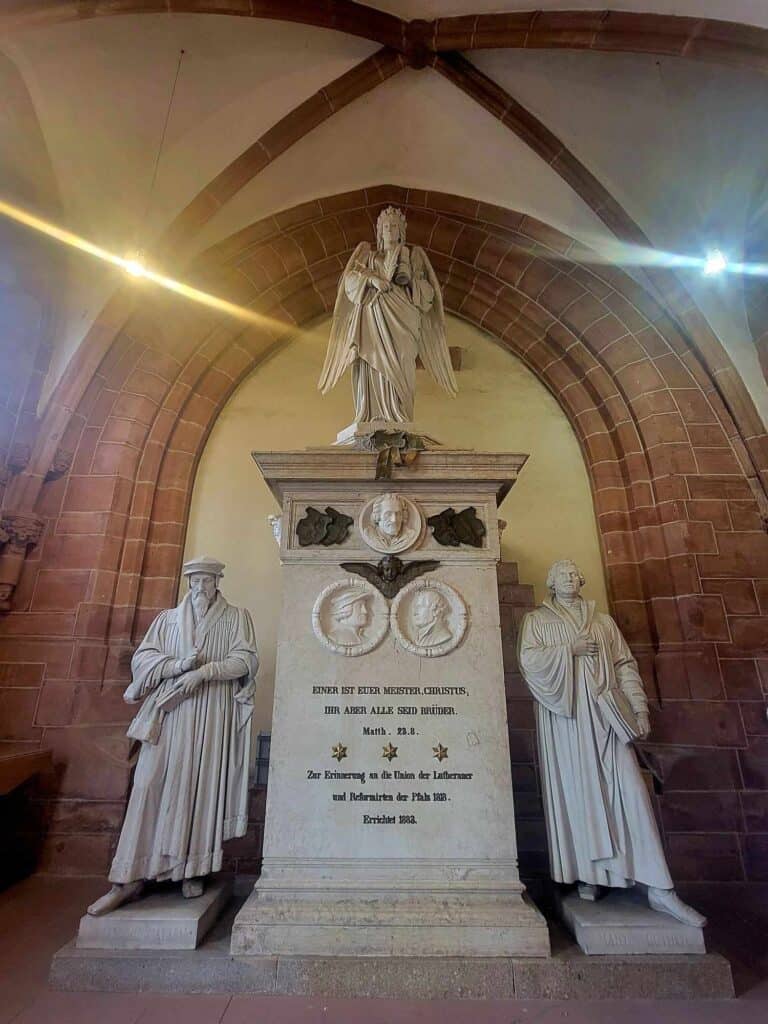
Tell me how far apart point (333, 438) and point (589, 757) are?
4460 millimetres

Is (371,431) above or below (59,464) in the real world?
below

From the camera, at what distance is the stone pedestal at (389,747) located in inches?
108

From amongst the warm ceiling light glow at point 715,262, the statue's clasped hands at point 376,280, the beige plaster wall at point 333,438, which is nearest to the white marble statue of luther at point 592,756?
the beige plaster wall at point 333,438

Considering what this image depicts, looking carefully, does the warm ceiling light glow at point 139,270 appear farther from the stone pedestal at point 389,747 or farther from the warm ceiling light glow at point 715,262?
the warm ceiling light glow at point 715,262

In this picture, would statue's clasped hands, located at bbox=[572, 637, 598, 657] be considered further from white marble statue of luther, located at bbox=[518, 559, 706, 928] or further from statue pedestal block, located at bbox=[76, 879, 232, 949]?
statue pedestal block, located at bbox=[76, 879, 232, 949]

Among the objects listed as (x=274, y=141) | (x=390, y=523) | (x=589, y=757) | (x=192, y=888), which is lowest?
(x=192, y=888)

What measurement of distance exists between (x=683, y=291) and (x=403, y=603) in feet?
17.2

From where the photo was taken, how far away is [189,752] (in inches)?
127

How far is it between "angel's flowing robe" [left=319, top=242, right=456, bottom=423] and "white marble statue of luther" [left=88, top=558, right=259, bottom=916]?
181 centimetres

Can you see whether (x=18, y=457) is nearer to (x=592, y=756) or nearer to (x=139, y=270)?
(x=139, y=270)

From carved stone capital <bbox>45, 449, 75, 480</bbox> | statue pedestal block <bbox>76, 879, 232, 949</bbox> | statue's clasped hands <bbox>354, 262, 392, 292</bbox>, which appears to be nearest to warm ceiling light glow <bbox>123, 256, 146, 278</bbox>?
carved stone capital <bbox>45, 449, 75, 480</bbox>

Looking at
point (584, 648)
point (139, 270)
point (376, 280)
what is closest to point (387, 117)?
point (139, 270)

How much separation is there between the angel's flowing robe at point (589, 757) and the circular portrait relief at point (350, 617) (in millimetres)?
964

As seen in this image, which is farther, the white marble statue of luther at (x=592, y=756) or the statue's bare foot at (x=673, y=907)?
the white marble statue of luther at (x=592, y=756)
